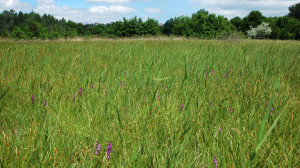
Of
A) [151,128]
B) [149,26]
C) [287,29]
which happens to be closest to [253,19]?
[287,29]

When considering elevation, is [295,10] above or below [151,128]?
above

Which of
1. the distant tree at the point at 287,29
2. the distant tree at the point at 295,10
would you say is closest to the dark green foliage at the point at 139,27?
the distant tree at the point at 287,29

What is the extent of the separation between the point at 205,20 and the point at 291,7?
41.4 m

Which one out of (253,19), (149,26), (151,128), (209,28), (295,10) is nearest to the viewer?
(151,128)

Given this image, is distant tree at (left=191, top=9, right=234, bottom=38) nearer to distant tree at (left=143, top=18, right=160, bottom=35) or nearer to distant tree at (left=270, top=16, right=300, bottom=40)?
distant tree at (left=143, top=18, right=160, bottom=35)

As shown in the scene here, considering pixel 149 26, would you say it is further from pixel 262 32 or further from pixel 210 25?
pixel 262 32

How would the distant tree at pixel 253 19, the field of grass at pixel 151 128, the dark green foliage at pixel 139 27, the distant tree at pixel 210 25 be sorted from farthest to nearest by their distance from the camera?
the distant tree at pixel 253 19 → the dark green foliage at pixel 139 27 → the distant tree at pixel 210 25 → the field of grass at pixel 151 128

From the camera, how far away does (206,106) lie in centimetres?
157

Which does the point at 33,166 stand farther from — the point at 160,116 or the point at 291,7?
the point at 291,7

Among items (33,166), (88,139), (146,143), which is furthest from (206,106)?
(33,166)

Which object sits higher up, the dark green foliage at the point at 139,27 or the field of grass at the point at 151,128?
the dark green foliage at the point at 139,27

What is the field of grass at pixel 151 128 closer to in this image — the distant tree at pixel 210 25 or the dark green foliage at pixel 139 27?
the distant tree at pixel 210 25

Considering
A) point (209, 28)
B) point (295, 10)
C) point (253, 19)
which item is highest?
point (295, 10)

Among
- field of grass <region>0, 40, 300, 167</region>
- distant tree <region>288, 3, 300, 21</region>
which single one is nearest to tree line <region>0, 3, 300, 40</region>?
distant tree <region>288, 3, 300, 21</region>
